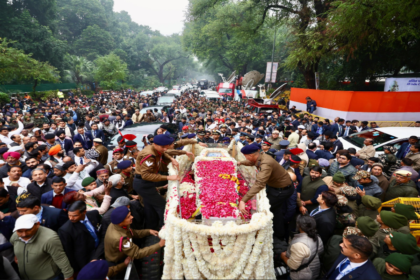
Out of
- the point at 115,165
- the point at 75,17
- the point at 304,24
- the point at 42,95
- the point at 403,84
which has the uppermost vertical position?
the point at 75,17

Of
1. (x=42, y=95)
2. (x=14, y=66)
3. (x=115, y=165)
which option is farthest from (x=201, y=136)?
(x=42, y=95)

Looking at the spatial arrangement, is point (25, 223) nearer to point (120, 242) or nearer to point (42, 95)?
point (120, 242)

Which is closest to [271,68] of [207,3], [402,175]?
[207,3]

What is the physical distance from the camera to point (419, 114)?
12.4 m

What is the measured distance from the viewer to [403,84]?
541 inches

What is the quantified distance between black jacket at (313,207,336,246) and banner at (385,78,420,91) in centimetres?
1537

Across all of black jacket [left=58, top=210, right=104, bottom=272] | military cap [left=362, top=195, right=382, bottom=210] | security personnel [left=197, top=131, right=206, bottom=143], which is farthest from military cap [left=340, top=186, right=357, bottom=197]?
security personnel [left=197, top=131, right=206, bottom=143]

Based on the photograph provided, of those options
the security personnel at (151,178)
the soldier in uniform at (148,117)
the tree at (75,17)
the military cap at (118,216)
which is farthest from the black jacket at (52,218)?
the tree at (75,17)

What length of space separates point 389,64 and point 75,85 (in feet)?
129

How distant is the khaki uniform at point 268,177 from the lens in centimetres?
361

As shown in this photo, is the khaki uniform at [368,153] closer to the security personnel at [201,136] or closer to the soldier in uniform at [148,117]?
the security personnel at [201,136]

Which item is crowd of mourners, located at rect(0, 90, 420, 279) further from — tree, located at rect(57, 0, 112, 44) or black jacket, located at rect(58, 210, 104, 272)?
tree, located at rect(57, 0, 112, 44)

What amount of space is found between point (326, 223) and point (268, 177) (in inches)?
43.9

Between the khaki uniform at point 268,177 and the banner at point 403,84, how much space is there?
15.3m
